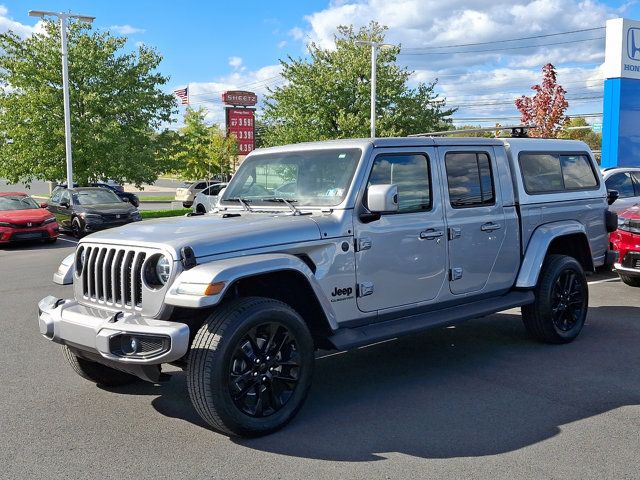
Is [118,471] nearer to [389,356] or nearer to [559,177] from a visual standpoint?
[389,356]

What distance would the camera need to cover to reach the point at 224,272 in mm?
4051

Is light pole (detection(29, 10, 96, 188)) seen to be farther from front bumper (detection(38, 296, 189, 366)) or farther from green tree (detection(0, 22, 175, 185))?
front bumper (detection(38, 296, 189, 366))

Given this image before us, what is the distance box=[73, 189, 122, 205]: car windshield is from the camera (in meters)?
19.4

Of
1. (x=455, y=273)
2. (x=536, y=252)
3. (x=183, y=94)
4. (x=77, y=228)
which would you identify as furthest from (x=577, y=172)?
(x=183, y=94)

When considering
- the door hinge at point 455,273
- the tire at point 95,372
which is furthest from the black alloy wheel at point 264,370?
the door hinge at point 455,273

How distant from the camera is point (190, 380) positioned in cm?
411

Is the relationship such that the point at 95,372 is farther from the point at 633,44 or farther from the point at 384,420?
the point at 633,44

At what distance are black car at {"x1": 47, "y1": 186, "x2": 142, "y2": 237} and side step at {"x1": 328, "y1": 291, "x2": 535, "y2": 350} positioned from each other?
14.4 metres

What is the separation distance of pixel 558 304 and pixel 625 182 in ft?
20.1

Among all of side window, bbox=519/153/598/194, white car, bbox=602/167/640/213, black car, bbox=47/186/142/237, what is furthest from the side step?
black car, bbox=47/186/142/237

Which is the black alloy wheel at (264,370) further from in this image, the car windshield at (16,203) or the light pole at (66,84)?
the light pole at (66,84)

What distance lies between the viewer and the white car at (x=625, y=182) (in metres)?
11.3

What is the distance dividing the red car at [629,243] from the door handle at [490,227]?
4007 mm

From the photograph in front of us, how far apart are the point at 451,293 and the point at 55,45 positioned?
23.4 meters
